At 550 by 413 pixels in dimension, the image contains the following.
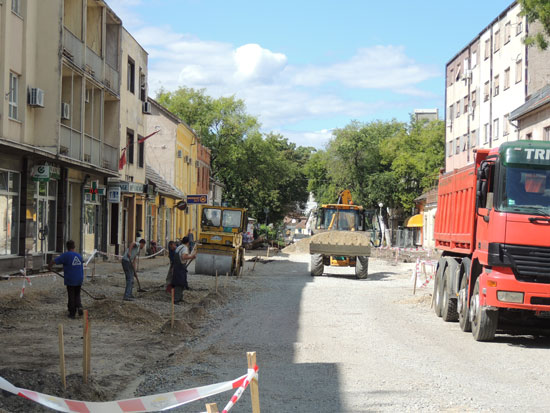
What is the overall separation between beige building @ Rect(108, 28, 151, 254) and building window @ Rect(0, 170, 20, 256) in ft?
33.0

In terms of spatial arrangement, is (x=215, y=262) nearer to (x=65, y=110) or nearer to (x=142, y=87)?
(x=65, y=110)

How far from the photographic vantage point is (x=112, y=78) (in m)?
30.4

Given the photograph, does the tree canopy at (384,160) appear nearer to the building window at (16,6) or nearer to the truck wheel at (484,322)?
the building window at (16,6)

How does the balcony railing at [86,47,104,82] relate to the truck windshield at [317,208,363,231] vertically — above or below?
above

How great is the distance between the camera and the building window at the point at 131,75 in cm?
3552

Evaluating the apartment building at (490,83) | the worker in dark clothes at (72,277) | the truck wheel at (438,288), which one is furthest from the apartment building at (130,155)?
the apartment building at (490,83)

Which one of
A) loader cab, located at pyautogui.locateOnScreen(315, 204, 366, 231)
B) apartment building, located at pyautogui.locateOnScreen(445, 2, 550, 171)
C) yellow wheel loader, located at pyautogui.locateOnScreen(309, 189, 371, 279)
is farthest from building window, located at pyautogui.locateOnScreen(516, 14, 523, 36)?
yellow wheel loader, located at pyautogui.locateOnScreen(309, 189, 371, 279)

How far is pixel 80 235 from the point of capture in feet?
91.9

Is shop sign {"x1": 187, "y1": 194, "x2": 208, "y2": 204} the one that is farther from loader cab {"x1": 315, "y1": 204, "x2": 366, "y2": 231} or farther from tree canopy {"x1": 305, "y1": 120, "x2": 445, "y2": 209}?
tree canopy {"x1": 305, "y1": 120, "x2": 445, "y2": 209}

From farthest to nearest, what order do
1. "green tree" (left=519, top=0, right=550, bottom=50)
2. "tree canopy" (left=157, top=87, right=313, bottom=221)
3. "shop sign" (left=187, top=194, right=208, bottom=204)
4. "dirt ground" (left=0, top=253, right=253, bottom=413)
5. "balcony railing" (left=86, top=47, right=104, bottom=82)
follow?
1. "tree canopy" (left=157, top=87, right=313, bottom=221)
2. "shop sign" (left=187, top=194, right=208, bottom=204)
3. "balcony railing" (left=86, top=47, right=104, bottom=82)
4. "green tree" (left=519, top=0, right=550, bottom=50)
5. "dirt ground" (left=0, top=253, right=253, bottom=413)

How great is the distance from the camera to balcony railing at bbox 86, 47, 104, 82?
26.7 meters

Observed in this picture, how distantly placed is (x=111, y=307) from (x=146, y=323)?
1206 millimetres

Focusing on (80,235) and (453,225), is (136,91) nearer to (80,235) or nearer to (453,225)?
(80,235)

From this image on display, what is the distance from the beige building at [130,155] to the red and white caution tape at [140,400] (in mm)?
26384
